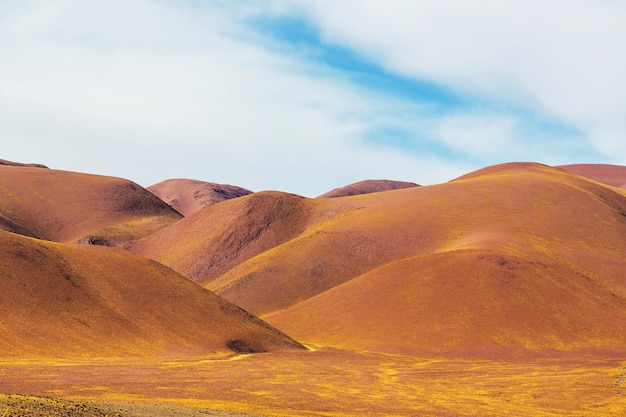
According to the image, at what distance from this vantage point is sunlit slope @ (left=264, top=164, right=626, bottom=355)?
101m

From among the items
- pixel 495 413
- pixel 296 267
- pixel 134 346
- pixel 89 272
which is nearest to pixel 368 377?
pixel 495 413

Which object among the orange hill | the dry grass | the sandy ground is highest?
the orange hill

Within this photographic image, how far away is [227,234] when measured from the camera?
167375mm

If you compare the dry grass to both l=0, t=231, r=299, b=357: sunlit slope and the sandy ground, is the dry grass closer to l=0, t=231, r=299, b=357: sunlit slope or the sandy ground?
the sandy ground

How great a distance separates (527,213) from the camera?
482 feet

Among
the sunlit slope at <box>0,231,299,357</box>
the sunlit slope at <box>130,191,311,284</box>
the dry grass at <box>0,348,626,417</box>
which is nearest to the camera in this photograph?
the dry grass at <box>0,348,626,417</box>

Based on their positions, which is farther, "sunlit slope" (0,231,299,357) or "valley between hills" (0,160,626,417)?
"sunlit slope" (0,231,299,357)

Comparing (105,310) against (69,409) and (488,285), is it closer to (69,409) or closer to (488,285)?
(488,285)

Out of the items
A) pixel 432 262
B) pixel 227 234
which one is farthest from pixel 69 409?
pixel 227 234

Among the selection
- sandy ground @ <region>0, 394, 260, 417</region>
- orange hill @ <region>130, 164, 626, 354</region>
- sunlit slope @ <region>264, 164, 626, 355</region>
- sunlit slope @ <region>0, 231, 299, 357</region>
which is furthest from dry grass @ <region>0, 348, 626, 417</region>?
orange hill @ <region>130, 164, 626, 354</region>

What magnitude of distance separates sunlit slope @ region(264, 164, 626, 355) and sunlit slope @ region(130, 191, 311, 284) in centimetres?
1987

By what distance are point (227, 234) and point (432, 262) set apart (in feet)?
203

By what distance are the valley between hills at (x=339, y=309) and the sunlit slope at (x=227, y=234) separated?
0.49 meters

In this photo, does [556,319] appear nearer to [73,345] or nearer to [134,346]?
[134,346]
